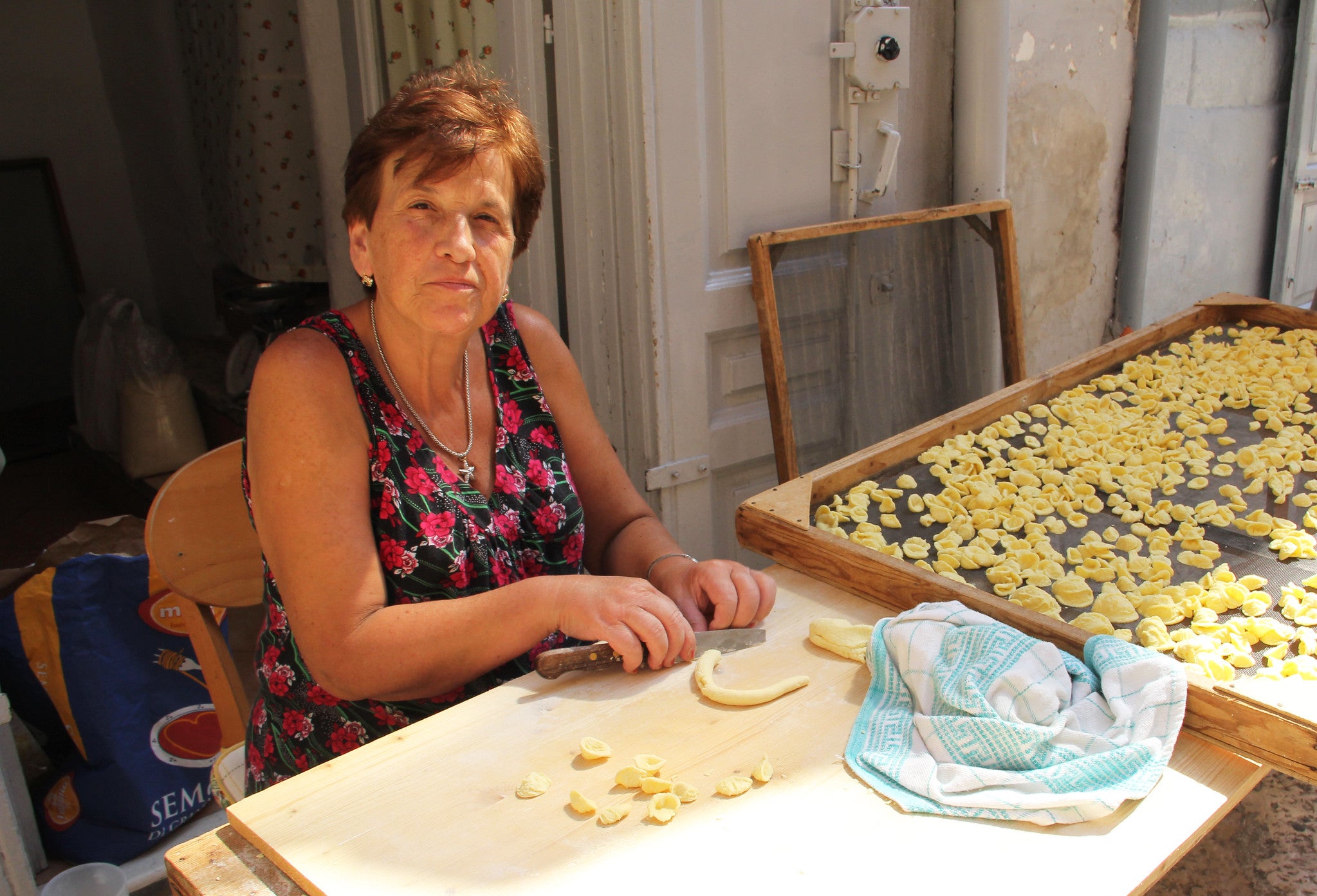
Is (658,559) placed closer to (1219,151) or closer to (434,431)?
(434,431)

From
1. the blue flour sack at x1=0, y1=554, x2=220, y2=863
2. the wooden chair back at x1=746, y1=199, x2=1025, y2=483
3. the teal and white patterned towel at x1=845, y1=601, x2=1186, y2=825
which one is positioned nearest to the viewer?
the teal and white patterned towel at x1=845, y1=601, x2=1186, y2=825

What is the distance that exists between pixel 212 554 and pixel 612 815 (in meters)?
1.09

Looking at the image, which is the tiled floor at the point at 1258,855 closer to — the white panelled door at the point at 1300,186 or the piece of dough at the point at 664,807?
the piece of dough at the point at 664,807

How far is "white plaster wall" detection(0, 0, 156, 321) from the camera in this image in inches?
193

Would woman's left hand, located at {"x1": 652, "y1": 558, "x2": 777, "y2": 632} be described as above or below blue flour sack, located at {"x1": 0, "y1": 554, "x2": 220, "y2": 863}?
above

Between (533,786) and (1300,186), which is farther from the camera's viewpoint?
(1300,186)

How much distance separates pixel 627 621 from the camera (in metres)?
1.27

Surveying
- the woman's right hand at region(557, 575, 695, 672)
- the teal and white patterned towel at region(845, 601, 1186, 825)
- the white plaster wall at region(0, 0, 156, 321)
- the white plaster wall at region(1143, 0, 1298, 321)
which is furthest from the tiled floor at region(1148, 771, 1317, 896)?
the white plaster wall at region(0, 0, 156, 321)

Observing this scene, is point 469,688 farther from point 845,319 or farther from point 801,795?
point 845,319

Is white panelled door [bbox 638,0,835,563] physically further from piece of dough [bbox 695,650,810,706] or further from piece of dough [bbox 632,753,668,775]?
piece of dough [bbox 632,753,668,775]

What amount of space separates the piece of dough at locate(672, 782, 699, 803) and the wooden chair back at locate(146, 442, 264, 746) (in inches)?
40.3

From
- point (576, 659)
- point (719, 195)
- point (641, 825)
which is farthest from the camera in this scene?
point (719, 195)

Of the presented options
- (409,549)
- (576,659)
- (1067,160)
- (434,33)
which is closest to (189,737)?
(409,549)

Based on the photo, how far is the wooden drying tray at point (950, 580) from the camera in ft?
3.71
